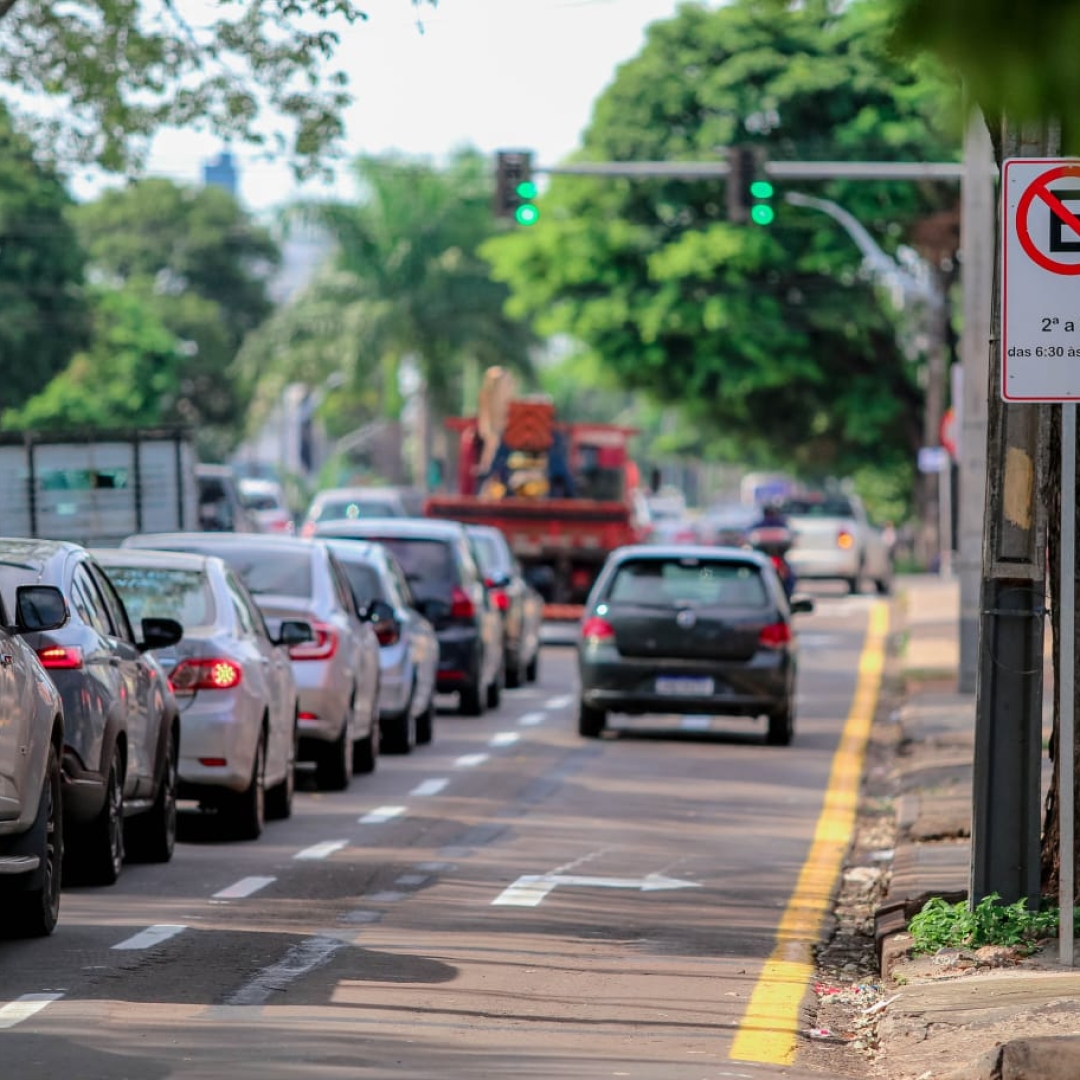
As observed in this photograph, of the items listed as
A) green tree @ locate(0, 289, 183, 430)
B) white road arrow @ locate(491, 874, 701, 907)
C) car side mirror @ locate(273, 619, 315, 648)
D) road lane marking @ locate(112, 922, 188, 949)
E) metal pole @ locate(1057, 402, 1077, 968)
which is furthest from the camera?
green tree @ locate(0, 289, 183, 430)

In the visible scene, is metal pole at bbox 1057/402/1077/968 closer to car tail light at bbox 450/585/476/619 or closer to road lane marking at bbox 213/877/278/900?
road lane marking at bbox 213/877/278/900

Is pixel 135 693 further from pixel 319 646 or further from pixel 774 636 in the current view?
pixel 774 636

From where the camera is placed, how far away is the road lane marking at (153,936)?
10.4m

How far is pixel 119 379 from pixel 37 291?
688 inches

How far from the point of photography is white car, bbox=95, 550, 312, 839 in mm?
14312

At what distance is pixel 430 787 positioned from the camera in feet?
58.9

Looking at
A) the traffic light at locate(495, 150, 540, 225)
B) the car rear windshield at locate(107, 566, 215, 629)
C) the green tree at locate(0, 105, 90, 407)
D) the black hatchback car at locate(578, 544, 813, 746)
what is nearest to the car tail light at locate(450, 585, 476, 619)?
the black hatchback car at locate(578, 544, 813, 746)

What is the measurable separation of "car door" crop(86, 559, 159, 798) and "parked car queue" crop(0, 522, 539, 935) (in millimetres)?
16

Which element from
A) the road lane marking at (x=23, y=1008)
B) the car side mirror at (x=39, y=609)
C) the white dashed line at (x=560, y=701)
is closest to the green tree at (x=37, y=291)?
the white dashed line at (x=560, y=701)

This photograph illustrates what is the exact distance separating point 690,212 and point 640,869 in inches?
1736

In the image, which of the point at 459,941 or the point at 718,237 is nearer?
the point at 459,941

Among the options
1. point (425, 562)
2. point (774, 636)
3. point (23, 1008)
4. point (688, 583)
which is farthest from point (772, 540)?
point (23, 1008)

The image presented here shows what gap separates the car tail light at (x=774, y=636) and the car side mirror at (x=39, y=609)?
11443mm

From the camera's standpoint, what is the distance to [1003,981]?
9.65 m
